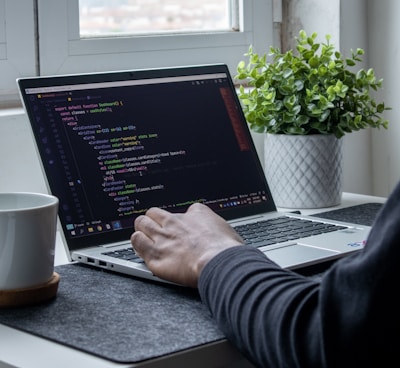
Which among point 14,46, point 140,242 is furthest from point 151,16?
point 140,242

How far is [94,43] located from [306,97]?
0.40 meters

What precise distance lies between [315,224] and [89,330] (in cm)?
53

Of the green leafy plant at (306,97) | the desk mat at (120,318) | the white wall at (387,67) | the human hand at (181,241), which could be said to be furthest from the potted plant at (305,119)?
the desk mat at (120,318)

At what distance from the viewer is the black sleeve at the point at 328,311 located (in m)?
0.84

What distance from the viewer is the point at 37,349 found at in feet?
3.15

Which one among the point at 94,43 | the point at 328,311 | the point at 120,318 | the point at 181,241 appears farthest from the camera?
the point at 94,43

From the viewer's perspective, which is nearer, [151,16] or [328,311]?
[328,311]

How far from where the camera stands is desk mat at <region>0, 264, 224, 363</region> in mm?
950

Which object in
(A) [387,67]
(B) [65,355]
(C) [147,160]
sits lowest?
(B) [65,355]

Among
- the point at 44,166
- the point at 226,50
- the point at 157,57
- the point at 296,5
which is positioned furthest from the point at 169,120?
the point at 296,5

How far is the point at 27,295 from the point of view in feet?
3.57

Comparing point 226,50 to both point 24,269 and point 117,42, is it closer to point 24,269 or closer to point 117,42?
point 117,42

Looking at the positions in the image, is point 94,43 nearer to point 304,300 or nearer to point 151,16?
point 151,16

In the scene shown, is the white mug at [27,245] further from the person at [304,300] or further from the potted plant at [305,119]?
the potted plant at [305,119]
